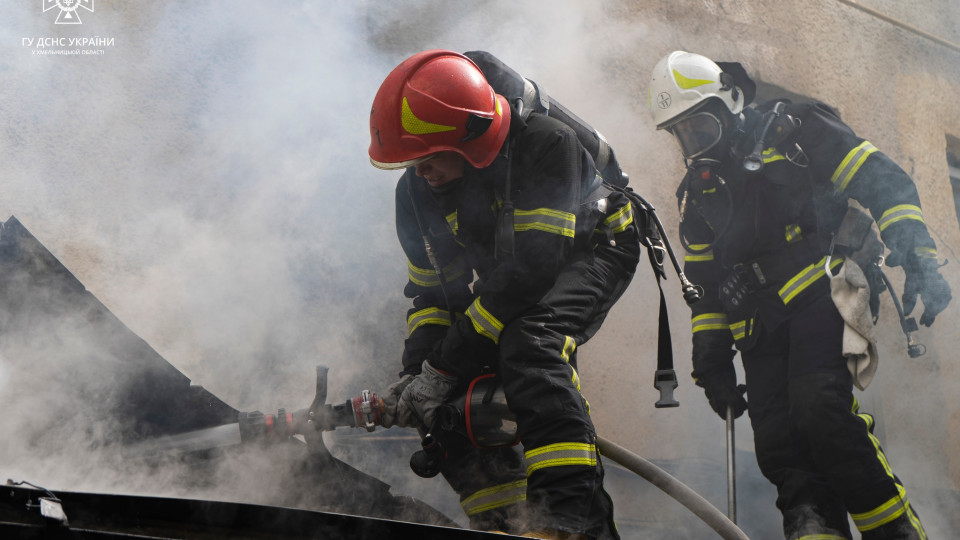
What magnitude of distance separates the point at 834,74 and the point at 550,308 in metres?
5.34

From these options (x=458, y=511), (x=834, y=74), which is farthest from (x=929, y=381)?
(x=458, y=511)

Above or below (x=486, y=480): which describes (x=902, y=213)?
above

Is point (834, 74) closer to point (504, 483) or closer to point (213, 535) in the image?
point (504, 483)

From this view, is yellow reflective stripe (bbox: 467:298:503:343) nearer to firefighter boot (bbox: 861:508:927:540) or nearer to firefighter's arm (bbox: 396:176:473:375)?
firefighter's arm (bbox: 396:176:473:375)

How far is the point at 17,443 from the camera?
2680 mm

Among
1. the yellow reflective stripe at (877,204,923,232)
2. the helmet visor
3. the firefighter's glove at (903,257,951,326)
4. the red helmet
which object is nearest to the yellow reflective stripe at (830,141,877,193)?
the yellow reflective stripe at (877,204,923,232)

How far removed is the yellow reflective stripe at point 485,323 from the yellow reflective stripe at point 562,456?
420mm

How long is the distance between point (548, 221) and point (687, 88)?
5.43ft

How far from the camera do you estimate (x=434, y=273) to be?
3254 mm

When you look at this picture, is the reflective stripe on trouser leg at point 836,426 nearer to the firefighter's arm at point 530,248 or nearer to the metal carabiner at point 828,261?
the metal carabiner at point 828,261

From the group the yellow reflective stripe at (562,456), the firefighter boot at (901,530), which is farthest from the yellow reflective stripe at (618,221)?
the firefighter boot at (901,530)

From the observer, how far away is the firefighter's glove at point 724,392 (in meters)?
3.92

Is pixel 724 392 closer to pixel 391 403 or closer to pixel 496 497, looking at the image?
pixel 496 497

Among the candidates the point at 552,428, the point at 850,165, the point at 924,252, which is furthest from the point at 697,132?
the point at 552,428
